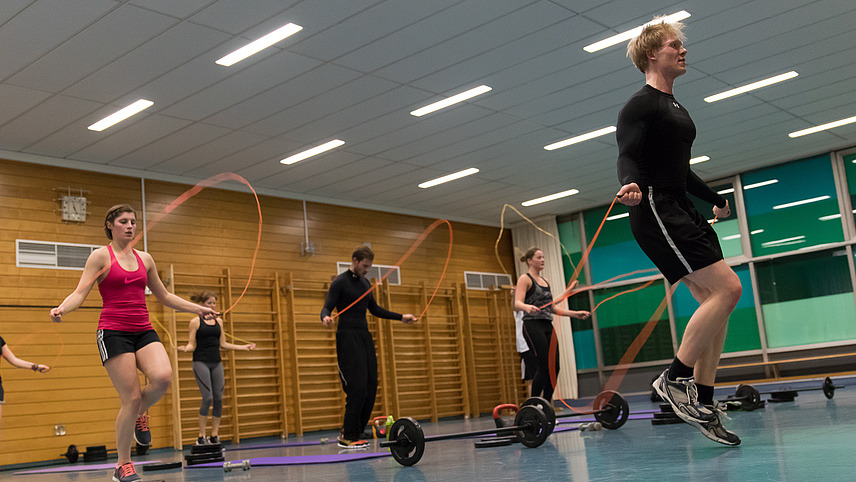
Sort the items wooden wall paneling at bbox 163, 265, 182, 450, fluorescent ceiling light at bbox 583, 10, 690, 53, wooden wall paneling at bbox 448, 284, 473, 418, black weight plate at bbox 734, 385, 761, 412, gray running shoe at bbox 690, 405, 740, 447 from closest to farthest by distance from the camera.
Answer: gray running shoe at bbox 690, 405, 740, 447 < black weight plate at bbox 734, 385, 761, 412 < fluorescent ceiling light at bbox 583, 10, 690, 53 < wooden wall paneling at bbox 163, 265, 182, 450 < wooden wall paneling at bbox 448, 284, 473, 418

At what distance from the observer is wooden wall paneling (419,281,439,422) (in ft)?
40.5

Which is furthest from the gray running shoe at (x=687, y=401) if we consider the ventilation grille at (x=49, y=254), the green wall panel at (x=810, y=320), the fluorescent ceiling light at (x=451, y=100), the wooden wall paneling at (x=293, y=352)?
the green wall panel at (x=810, y=320)

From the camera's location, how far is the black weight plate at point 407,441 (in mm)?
4070

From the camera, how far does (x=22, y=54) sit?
6.46 metres

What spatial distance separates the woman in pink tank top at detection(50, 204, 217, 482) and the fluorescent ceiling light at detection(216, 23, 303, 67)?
2.79 m

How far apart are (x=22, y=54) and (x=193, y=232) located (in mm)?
3993

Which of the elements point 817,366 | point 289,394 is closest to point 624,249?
point 817,366

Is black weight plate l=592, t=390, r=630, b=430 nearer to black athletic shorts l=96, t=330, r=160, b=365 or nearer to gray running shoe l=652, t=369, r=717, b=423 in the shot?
gray running shoe l=652, t=369, r=717, b=423

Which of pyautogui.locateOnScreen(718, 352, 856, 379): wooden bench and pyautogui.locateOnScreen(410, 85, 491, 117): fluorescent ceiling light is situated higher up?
pyautogui.locateOnScreen(410, 85, 491, 117): fluorescent ceiling light

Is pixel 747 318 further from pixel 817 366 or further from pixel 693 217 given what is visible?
pixel 693 217

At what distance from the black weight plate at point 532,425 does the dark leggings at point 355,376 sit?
5.80ft

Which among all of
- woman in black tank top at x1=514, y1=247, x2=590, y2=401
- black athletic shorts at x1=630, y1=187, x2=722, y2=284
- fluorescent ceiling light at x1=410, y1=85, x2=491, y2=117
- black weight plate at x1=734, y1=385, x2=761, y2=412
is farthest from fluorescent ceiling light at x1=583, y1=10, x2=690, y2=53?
black athletic shorts at x1=630, y1=187, x2=722, y2=284

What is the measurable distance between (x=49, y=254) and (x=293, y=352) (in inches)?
135

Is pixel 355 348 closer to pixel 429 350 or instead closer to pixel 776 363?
pixel 429 350
